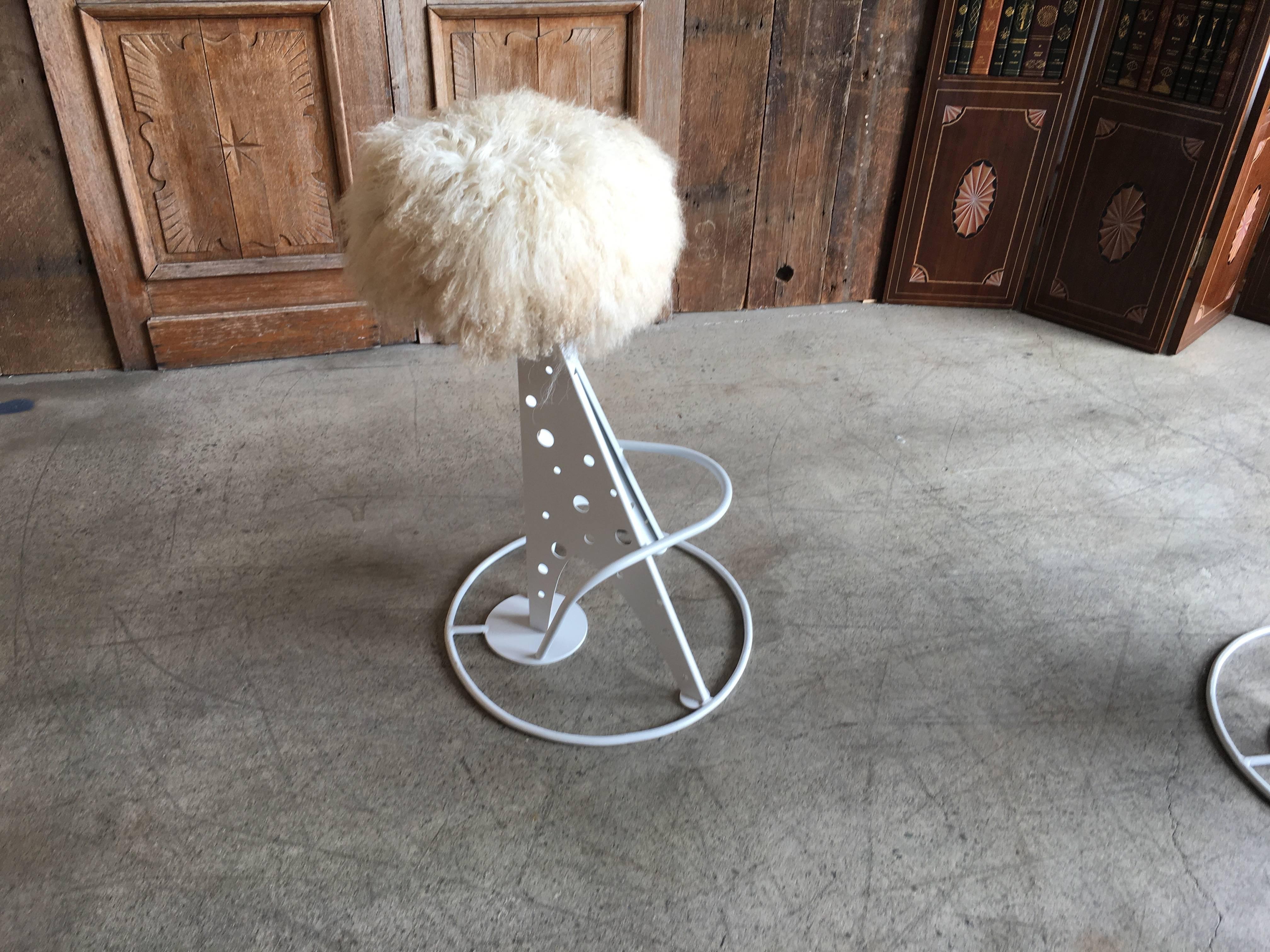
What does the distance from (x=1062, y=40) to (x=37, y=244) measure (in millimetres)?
3137

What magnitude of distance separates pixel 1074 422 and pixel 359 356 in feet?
7.32

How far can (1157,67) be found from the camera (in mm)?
2824

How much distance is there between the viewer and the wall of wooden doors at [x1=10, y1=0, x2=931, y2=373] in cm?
253

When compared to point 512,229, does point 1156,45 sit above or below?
above

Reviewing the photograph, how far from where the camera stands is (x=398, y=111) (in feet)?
8.95

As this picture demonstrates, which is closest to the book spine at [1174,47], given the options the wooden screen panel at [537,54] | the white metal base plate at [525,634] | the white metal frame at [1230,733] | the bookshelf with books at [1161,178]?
the bookshelf with books at [1161,178]

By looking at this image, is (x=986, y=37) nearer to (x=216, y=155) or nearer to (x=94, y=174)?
(x=216, y=155)

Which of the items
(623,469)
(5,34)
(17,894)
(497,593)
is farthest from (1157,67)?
(17,894)

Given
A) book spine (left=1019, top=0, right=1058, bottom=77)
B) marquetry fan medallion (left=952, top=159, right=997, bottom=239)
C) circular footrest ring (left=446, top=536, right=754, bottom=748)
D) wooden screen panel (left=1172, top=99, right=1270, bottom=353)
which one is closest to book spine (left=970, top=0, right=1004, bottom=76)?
book spine (left=1019, top=0, right=1058, bottom=77)

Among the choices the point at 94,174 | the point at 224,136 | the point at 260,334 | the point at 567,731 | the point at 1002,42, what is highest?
the point at 1002,42

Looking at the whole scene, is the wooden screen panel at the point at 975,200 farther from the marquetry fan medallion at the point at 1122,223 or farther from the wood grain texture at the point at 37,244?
the wood grain texture at the point at 37,244

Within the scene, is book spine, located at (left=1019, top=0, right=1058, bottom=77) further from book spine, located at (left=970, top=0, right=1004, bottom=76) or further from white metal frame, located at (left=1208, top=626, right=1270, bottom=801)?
white metal frame, located at (left=1208, top=626, right=1270, bottom=801)

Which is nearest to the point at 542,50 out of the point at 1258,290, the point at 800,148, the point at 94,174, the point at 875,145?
the point at 800,148

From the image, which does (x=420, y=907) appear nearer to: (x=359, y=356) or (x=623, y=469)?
(x=623, y=469)
